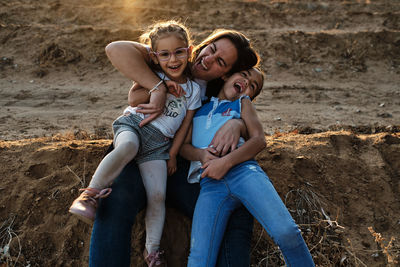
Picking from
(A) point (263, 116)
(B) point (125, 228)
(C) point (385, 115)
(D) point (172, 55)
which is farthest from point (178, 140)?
(C) point (385, 115)

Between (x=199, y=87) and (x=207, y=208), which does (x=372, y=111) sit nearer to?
(x=199, y=87)

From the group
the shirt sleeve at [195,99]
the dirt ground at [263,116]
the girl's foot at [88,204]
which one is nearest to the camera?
the girl's foot at [88,204]

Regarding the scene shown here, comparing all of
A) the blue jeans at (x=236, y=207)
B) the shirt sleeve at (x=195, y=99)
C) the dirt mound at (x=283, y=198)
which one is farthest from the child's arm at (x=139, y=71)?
the dirt mound at (x=283, y=198)

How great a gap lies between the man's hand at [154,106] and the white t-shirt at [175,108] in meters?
0.05

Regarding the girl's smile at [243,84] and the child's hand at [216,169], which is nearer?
the child's hand at [216,169]

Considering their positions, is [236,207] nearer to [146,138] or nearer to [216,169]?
[216,169]

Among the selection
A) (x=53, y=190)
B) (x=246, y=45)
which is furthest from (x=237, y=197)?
(x=53, y=190)

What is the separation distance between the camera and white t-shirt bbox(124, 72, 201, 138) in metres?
2.59

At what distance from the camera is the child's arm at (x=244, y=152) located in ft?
7.73

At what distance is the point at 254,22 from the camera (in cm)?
966

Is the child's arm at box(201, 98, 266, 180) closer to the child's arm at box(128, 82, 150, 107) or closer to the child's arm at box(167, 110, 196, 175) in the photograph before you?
the child's arm at box(167, 110, 196, 175)

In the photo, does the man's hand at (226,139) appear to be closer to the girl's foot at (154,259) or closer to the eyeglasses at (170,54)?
the eyeglasses at (170,54)

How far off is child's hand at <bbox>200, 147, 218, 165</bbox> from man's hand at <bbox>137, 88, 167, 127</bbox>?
0.44 meters

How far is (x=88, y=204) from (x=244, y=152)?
3.50 ft
